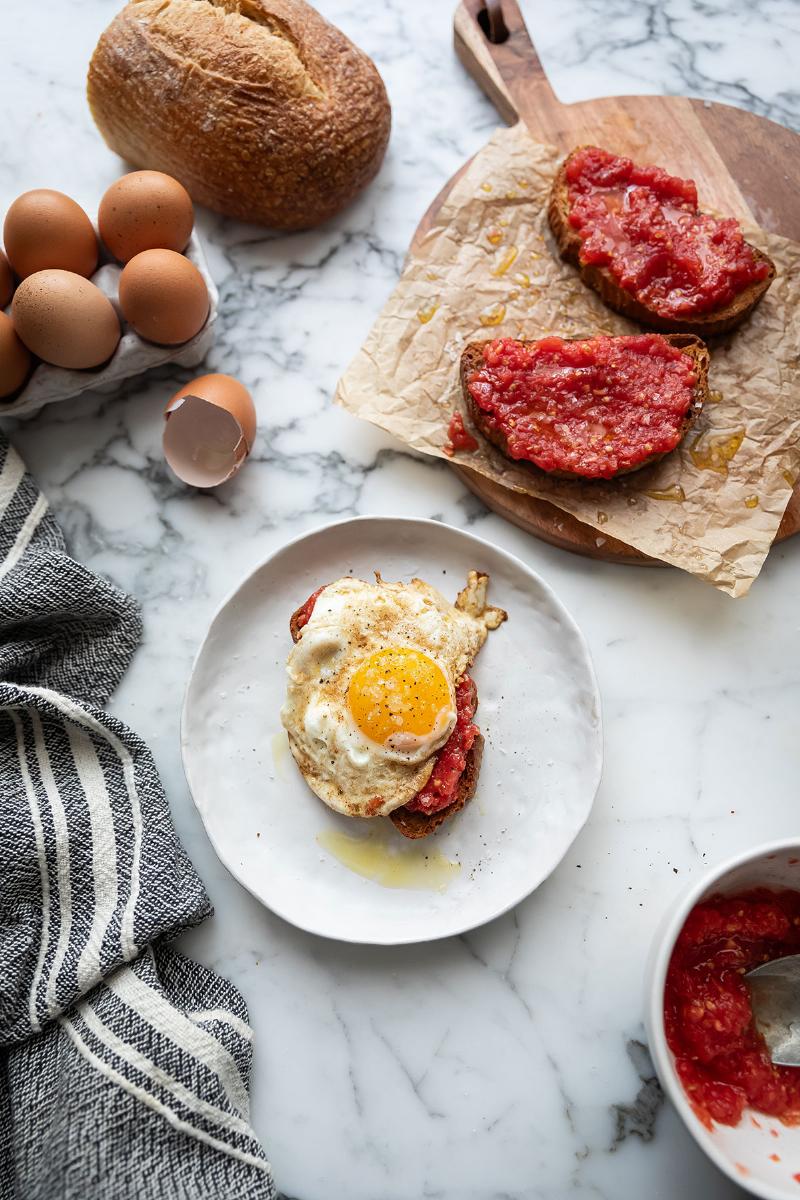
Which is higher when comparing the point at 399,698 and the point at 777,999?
the point at 399,698

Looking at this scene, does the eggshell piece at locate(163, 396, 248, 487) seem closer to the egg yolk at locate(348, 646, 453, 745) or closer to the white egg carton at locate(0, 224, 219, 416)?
the white egg carton at locate(0, 224, 219, 416)

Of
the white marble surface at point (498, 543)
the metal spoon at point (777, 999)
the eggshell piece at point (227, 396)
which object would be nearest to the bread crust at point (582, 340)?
the white marble surface at point (498, 543)

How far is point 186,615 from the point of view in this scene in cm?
354

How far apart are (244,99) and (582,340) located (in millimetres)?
1581

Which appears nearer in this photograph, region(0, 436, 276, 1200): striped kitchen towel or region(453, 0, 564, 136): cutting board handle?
region(0, 436, 276, 1200): striped kitchen towel

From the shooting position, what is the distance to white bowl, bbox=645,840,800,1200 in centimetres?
271

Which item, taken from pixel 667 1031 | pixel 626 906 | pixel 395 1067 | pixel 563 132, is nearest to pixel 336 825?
pixel 395 1067

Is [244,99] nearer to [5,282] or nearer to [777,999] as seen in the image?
[5,282]

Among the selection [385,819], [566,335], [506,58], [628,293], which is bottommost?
[385,819]

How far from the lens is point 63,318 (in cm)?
310

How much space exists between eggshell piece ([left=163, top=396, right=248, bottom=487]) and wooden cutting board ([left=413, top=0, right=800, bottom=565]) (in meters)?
1.15

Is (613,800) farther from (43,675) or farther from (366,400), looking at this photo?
(43,675)

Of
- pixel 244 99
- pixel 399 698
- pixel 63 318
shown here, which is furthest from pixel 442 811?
pixel 244 99

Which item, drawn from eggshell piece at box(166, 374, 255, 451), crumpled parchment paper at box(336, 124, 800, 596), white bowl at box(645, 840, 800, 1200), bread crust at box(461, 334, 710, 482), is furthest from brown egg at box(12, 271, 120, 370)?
white bowl at box(645, 840, 800, 1200)
